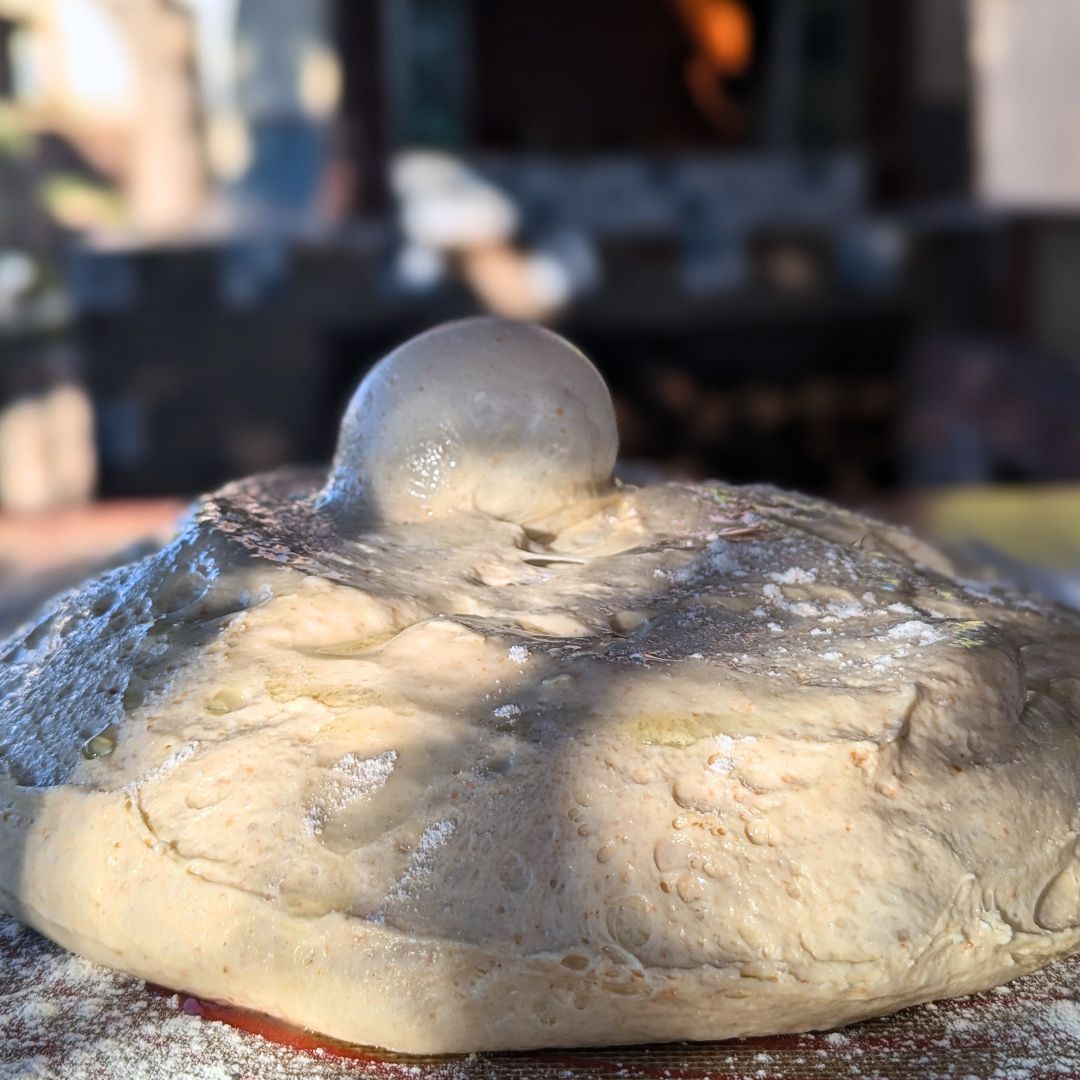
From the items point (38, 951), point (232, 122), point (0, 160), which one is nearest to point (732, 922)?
point (38, 951)

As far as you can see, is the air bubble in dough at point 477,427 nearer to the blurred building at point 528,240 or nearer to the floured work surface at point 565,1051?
the floured work surface at point 565,1051

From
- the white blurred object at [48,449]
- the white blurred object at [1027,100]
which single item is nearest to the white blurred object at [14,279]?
the white blurred object at [48,449]

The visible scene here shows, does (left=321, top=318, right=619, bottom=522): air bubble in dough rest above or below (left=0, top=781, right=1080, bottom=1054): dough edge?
above

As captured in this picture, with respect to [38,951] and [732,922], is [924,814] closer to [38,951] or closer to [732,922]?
[732,922]

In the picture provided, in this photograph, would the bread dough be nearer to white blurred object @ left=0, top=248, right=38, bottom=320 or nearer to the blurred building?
the blurred building

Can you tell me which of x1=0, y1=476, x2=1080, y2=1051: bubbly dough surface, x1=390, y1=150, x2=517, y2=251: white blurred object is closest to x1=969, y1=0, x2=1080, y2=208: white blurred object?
x1=390, y1=150, x2=517, y2=251: white blurred object
